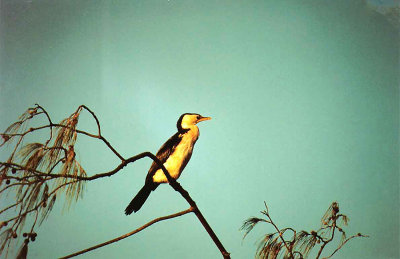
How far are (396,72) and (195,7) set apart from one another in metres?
1.22

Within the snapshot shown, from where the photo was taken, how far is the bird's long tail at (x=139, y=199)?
1534mm

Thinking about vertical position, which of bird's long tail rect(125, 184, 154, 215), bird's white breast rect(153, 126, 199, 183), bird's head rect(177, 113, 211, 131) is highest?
bird's head rect(177, 113, 211, 131)

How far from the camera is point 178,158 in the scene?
164 centimetres

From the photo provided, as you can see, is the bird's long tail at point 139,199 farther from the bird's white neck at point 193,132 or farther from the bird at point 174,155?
the bird's white neck at point 193,132

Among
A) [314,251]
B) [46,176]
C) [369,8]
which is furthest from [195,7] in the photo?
[314,251]

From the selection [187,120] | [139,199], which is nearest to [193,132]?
[187,120]

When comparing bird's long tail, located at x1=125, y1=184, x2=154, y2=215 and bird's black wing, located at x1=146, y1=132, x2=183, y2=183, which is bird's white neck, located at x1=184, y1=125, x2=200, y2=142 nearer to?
bird's black wing, located at x1=146, y1=132, x2=183, y2=183

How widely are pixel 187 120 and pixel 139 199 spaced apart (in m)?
0.47

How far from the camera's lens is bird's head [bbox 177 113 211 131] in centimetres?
171

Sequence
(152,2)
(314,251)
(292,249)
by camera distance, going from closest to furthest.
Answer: (292,249) → (314,251) → (152,2)

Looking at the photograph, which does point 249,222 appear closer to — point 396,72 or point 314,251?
point 314,251

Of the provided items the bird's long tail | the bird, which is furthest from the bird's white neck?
the bird's long tail

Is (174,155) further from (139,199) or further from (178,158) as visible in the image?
(139,199)

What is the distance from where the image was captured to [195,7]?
5.95 ft
